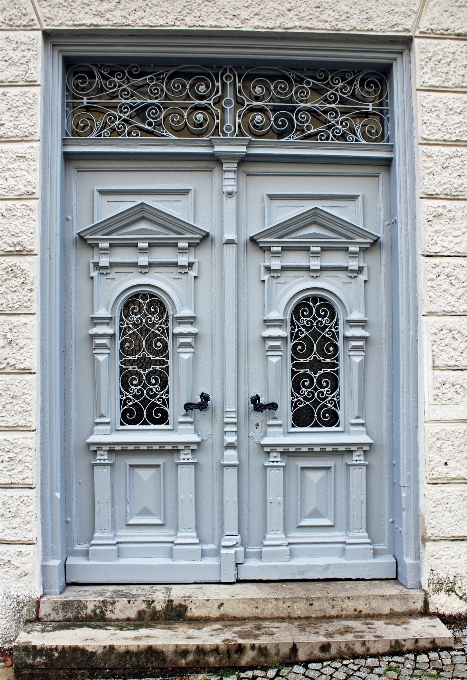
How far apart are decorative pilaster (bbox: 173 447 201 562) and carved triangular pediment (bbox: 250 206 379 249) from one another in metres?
1.57

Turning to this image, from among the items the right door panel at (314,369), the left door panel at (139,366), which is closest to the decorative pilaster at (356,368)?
the right door panel at (314,369)

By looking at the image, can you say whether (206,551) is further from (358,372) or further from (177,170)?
(177,170)

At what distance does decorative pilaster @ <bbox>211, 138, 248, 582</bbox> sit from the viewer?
379cm

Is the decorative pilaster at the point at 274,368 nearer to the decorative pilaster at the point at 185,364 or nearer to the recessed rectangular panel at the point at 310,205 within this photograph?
the decorative pilaster at the point at 185,364

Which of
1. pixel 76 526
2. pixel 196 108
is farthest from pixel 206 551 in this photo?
pixel 196 108

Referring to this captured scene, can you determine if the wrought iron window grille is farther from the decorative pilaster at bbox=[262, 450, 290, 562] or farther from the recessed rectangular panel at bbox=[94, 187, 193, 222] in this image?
the decorative pilaster at bbox=[262, 450, 290, 562]

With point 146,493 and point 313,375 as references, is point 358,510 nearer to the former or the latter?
point 313,375

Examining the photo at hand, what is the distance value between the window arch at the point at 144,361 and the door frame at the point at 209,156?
0.42 m

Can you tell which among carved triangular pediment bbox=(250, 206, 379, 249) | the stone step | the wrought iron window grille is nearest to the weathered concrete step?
the stone step

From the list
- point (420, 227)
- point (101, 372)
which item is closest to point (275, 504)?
point (101, 372)

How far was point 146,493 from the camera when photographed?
3846 millimetres

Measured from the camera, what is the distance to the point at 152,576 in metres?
3.76

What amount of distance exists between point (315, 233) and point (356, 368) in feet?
3.24

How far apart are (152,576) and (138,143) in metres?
2.95
